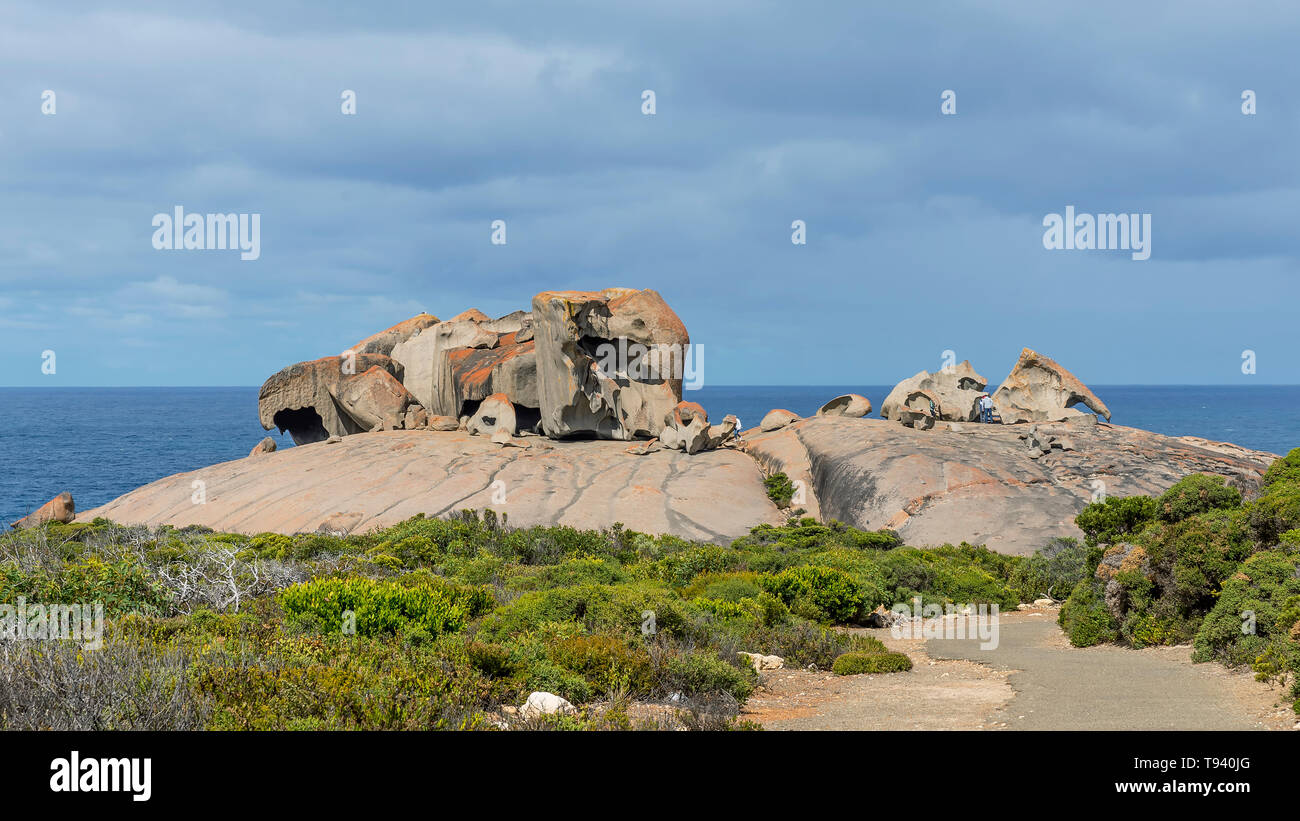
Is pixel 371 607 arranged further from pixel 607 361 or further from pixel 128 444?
pixel 128 444

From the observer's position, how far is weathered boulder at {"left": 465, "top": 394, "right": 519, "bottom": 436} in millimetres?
40031

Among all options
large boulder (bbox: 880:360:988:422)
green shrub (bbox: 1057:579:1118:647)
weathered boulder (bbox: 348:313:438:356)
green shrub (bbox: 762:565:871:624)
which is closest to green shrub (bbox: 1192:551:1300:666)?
green shrub (bbox: 1057:579:1118:647)

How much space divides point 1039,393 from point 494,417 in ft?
79.5

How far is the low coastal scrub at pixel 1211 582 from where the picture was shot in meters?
11.2

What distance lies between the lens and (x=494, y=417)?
40.3 metres

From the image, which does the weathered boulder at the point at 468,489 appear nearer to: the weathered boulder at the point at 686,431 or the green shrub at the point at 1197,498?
the weathered boulder at the point at 686,431

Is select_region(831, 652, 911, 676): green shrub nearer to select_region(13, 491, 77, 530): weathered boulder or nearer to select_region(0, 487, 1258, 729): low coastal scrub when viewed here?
select_region(0, 487, 1258, 729): low coastal scrub

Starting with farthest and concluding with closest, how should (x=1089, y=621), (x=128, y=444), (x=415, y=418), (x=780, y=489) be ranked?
(x=128, y=444), (x=415, y=418), (x=780, y=489), (x=1089, y=621)

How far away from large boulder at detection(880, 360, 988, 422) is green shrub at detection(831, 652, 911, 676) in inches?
1103

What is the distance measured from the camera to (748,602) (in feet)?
51.1

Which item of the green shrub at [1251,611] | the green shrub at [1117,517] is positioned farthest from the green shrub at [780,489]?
the green shrub at [1251,611]

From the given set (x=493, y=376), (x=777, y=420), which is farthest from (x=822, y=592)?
(x=493, y=376)

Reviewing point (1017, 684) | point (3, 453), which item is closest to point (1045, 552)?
point (1017, 684)
